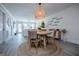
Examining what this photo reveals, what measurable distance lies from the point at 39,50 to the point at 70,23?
89cm

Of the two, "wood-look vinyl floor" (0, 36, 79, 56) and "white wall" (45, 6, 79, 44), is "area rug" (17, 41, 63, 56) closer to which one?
"wood-look vinyl floor" (0, 36, 79, 56)

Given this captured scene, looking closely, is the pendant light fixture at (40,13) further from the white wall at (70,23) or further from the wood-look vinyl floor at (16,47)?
the wood-look vinyl floor at (16,47)

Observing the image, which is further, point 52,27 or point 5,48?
point 52,27

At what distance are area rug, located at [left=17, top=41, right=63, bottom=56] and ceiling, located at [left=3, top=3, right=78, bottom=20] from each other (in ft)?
2.06

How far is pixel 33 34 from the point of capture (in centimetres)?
228

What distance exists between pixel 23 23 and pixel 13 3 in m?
0.47

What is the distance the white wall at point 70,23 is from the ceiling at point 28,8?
0.11m

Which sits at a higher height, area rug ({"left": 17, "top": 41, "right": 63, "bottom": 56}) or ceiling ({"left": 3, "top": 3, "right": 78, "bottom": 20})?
ceiling ({"left": 3, "top": 3, "right": 78, "bottom": 20})

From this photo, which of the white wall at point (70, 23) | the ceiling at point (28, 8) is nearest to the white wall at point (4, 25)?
the ceiling at point (28, 8)

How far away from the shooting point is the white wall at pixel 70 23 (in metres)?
2.26

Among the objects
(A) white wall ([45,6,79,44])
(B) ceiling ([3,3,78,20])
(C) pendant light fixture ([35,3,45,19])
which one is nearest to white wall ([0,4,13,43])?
(B) ceiling ([3,3,78,20])

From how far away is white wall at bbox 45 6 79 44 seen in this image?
2256mm

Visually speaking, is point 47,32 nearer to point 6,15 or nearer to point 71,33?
point 71,33

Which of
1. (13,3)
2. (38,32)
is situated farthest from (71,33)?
(13,3)
